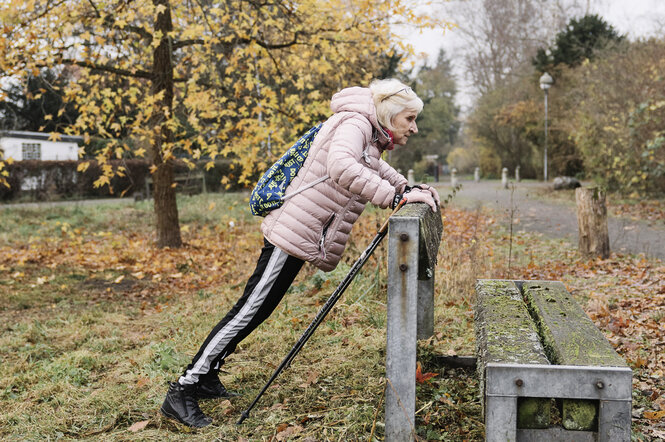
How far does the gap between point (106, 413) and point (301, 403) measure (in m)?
1.17

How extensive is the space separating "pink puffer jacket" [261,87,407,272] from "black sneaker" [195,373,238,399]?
1.01 m

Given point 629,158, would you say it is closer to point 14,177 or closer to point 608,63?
point 608,63

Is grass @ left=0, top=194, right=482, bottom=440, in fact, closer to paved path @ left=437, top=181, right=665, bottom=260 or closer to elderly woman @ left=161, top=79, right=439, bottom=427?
elderly woman @ left=161, top=79, right=439, bottom=427

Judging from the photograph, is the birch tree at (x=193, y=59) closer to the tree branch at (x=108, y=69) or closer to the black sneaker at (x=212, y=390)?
the tree branch at (x=108, y=69)

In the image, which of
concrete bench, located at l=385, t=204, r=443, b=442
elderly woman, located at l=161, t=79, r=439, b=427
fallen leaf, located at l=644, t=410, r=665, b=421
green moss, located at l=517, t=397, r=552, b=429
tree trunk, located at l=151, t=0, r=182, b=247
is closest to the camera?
green moss, located at l=517, t=397, r=552, b=429

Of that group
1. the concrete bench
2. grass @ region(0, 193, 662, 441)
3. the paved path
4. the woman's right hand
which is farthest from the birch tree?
the concrete bench

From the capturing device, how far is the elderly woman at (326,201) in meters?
2.74

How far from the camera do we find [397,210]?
267 cm

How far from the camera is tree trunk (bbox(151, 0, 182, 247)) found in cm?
955

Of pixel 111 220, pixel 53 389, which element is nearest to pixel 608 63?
pixel 111 220

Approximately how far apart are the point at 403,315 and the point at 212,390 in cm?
159

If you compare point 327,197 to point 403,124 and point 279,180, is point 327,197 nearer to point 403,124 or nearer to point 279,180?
point 279,180

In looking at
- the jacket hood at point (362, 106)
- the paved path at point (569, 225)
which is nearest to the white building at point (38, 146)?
the paved path at point (569, 225)

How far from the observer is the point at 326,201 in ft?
9.74
